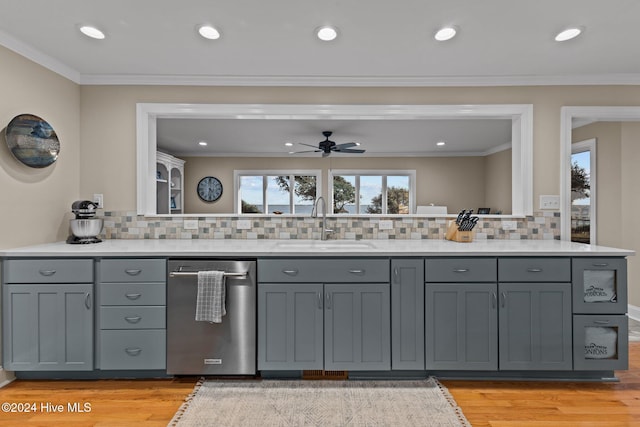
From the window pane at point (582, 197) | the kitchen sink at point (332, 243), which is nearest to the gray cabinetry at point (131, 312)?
the kitchen sink at point (332, 243)

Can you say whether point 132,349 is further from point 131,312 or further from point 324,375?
point 324,375

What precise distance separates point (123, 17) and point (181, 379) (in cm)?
225

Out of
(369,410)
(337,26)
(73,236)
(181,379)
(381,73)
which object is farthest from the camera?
(381,73)

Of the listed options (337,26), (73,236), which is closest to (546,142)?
(337,26)

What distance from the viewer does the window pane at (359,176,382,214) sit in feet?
22.6

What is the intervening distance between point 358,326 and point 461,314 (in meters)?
0.65

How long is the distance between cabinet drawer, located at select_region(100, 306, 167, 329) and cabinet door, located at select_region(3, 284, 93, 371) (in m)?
0.11

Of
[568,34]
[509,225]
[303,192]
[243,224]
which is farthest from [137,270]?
[303,192]

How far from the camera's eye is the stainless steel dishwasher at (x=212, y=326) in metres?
2.15

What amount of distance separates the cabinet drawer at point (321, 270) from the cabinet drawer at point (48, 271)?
110 centimetres

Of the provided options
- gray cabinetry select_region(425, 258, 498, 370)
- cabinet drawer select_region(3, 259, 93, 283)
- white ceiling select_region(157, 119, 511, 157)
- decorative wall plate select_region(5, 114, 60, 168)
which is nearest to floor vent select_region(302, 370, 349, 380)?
gray cabinetry select_region(425, 258, 498, 370)

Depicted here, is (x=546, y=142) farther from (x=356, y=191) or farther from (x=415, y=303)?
(x=356, y=191)

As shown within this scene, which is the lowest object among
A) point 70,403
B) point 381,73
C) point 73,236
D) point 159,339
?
point 70,403

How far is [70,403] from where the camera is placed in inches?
78.4
